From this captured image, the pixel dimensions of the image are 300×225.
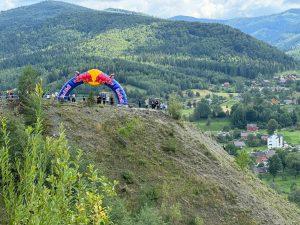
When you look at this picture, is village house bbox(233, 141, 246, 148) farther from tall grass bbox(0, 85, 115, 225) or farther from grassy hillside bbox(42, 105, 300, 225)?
tall grass bbox(0, 85, 115, 225)

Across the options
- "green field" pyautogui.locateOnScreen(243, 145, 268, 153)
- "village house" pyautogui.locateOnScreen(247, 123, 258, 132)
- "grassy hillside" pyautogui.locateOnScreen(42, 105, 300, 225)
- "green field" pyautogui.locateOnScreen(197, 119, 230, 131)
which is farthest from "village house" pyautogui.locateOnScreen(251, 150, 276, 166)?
"grassy hillside" pyautogui.locateOnScreen(42, 105, 300, 225)

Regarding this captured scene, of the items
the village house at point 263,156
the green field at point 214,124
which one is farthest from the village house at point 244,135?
the village house at point 263,156

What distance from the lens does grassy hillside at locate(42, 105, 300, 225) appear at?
1113 inches

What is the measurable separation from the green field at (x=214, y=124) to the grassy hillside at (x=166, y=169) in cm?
8056

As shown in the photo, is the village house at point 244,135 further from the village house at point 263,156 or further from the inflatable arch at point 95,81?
the inflatable arch at point 95,81

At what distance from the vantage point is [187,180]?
30.3 m

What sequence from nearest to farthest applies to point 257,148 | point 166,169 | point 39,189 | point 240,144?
point 39,189
point 166,169
point 240,144
point 257,148

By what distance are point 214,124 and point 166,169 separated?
301 feet

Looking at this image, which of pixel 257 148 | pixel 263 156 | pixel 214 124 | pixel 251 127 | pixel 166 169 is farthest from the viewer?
pixel 214 124

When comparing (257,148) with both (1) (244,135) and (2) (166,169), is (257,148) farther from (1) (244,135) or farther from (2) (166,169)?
(2) (166,169)

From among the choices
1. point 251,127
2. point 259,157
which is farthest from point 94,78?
point 251,127

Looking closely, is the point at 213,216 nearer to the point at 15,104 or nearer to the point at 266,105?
the point at 15,104

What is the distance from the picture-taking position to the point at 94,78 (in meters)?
40.2

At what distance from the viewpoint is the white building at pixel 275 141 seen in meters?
105
